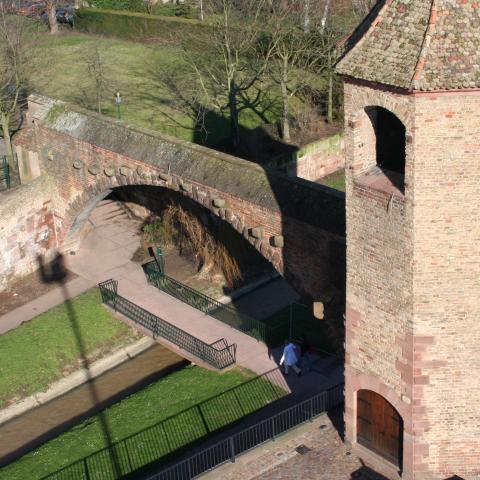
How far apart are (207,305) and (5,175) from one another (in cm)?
868

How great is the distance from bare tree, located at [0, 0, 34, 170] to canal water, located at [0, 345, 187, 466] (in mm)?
9365

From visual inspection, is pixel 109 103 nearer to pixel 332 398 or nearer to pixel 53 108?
pixel 53 108

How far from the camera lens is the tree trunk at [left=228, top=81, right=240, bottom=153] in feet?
124

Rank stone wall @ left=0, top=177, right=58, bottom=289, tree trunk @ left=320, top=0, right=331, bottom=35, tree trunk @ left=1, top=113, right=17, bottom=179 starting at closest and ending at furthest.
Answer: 1. stone wall @ left=0, top=177, right=58, bottom=289
2. tree trunk @ left=1, top=113, right=17, bottom=179
3. tree trunk @ left=320, top=0, right=331, bottom=35

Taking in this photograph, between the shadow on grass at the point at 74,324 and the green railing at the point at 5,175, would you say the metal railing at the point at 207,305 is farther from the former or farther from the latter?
the green railing at the point at 5,175

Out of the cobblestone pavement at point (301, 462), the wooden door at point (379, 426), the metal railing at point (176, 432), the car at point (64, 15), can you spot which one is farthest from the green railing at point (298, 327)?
the car at point (64, 15)

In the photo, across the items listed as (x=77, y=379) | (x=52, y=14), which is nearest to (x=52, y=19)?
(x=52, y=14)

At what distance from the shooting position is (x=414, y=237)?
18672mm

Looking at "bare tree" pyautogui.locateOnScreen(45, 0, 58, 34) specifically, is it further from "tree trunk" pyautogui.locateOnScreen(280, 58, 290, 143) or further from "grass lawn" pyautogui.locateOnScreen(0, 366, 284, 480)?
"grass lawn" pyautogui.locateOnScreen(0, 366, 284, 480)

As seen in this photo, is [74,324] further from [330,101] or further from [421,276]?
[330,101]

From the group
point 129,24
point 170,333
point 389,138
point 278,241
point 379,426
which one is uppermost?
point 389,138

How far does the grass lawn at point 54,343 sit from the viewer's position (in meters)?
27.5

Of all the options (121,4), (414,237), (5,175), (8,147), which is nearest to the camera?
(414,237)

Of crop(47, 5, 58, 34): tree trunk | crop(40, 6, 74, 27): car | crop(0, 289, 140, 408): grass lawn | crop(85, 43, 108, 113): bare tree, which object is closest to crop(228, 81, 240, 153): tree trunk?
crop(85, 43, 108, 113): bare tree
